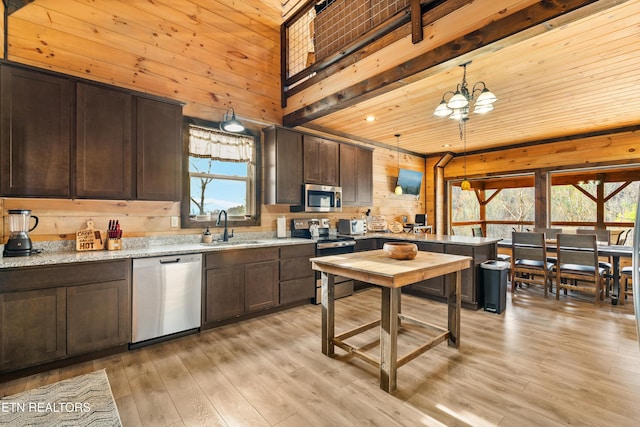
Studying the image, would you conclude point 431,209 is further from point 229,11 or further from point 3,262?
point 3,262

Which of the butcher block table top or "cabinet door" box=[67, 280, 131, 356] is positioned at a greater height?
the butcher block table top

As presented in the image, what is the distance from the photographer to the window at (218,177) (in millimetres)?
3699

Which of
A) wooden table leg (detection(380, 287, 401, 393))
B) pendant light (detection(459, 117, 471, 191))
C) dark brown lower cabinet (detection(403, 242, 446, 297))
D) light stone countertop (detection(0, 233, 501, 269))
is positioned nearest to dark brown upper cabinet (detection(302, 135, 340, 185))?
light stone countertop (detection(0, 233, 501, 269))

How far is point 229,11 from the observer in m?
4.04

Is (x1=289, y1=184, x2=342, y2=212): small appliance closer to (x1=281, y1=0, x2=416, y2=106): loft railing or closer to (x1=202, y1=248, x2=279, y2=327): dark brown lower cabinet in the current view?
(x1=202, y1=248, x2=279, y2=327): dark brown lower cabinet

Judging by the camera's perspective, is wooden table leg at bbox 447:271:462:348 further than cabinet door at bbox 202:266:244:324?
No

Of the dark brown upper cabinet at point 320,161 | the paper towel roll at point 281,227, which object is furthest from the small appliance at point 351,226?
the paper towel roll at point 281,227

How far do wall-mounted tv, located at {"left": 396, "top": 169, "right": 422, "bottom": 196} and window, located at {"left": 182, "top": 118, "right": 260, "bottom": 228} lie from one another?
3743 mm

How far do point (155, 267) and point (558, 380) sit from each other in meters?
3.57

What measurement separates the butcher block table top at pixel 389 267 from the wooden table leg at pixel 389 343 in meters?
0.13

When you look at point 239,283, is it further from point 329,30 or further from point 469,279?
point 329,30

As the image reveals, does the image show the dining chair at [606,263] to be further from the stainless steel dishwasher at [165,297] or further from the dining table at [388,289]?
the stainless steel dishwasher at [165,297]

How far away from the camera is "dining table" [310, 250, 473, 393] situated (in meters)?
2.14

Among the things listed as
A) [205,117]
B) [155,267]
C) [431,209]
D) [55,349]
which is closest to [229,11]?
[205,117]
